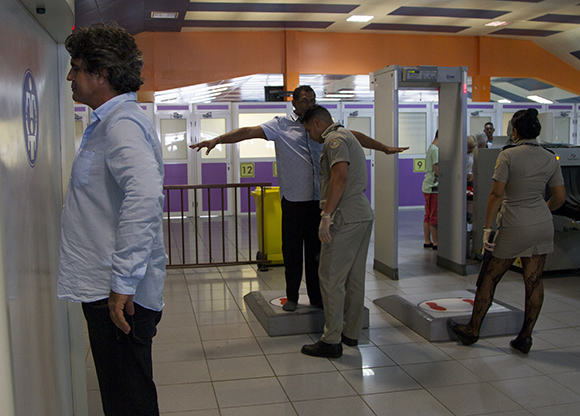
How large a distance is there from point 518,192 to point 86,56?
295cm

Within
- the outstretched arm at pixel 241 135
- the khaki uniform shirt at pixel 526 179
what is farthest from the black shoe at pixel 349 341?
the outstretched arm at pixel 241 135

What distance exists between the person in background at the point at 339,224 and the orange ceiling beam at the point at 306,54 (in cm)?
938

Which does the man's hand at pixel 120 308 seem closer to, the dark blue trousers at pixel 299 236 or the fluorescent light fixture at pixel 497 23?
the dark blue trousers at pixel 299 236

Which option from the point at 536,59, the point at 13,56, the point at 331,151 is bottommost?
the point at 331,151

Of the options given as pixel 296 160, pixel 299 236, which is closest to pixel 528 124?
pixel 296 160

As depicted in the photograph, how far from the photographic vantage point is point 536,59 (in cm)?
1438

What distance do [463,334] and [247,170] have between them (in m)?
8.58

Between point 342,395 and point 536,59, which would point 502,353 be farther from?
point 536,59

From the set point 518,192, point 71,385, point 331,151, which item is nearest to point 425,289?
point 518,192

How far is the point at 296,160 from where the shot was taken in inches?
164

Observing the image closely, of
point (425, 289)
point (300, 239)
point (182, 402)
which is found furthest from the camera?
point (425, 289)

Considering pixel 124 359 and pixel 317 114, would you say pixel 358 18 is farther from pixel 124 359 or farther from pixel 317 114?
pixel 124 359

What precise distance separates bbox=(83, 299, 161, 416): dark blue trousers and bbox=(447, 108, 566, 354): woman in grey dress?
2.61 m

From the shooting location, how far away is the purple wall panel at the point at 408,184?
509 inches
